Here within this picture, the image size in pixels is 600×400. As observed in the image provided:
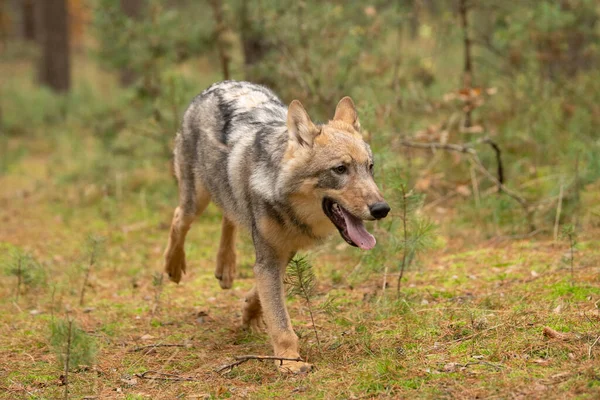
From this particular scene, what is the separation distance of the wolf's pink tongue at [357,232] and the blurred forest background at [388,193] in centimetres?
79

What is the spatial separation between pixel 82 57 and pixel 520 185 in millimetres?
34400

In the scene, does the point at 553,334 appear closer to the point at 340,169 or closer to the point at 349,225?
the point at 349,225

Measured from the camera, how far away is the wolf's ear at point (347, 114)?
6128 mm

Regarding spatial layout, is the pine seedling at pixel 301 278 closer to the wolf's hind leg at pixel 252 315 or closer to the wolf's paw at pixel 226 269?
the wolf's hind leg at pixel 252 315

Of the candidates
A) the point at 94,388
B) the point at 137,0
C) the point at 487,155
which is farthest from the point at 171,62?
the point at 137,0

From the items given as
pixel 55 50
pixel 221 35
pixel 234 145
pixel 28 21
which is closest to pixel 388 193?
pixel 234 145

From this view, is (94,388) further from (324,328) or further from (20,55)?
(20,55)

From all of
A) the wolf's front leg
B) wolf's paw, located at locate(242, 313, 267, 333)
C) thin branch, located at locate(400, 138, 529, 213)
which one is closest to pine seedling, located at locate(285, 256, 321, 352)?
the wolf's front leg

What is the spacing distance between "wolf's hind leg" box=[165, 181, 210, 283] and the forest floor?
1.00 ft

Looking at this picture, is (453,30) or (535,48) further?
(535,48)

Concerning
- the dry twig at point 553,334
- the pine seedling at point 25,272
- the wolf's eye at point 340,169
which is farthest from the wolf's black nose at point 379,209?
the pine seedling at point 25,272

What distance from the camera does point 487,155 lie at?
10.2 meters

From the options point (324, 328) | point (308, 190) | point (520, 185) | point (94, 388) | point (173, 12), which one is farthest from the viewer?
point (173, 12)

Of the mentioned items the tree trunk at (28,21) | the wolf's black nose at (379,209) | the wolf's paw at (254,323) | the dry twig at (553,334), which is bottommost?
the wolf's paw at (254,323)
